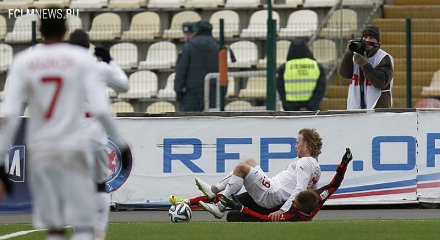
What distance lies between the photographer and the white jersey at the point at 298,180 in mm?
12352

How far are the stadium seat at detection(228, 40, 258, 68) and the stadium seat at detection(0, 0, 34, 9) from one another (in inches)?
221

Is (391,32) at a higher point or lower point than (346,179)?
higher

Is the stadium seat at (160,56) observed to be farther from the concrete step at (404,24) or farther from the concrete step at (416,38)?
the concrete step at (416,38)

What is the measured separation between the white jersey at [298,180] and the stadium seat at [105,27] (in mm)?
10036

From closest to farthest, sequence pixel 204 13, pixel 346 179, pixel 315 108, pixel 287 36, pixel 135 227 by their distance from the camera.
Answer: pixel 135 227
pixel 346 179
pixel 315 108
pixel 287 36
pixel 204 13

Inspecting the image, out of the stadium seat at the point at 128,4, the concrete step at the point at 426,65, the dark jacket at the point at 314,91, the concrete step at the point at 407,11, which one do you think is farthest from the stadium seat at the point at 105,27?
the concrete step at the point at 426,65

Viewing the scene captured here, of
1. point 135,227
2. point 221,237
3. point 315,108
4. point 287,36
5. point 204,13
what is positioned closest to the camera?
point 221,237

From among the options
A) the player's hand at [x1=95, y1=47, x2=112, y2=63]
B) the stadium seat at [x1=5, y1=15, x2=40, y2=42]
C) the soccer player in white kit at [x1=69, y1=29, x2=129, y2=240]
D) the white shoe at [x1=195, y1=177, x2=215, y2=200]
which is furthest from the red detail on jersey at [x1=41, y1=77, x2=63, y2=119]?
the stadium seat at [x1=5, y1=15, x2=40, y2=42]

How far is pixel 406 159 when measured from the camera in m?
14.2

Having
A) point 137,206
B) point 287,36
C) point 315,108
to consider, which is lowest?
point 137,206

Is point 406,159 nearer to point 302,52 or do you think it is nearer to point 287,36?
point 302,52

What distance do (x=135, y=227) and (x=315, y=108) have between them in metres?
6.41

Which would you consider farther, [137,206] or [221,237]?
[137,206]

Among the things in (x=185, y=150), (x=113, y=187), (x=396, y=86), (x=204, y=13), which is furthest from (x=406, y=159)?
(x=204, y=13)
